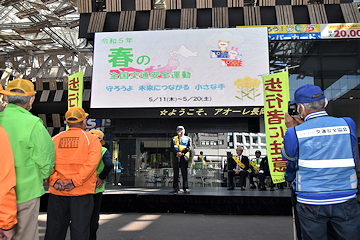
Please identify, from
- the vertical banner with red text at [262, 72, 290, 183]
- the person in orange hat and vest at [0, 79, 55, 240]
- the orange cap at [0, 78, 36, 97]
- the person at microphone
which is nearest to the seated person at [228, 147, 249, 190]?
the person at microphone

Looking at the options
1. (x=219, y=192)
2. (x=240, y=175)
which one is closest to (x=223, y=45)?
(x=240, y=175)

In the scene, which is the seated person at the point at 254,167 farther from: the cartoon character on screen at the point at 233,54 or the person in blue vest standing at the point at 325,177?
the person in blue vest standing at the point at 325,177

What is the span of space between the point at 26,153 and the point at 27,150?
0.03m

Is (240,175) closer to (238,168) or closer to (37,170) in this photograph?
(238,168)

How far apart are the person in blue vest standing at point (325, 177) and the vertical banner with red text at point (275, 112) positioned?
2.64 m

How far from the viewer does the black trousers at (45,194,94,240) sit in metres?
2.57

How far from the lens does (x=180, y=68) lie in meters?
7.77

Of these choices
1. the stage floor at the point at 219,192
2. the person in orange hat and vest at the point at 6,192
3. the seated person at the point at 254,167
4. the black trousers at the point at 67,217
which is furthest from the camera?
the seated person at the point at 254,167

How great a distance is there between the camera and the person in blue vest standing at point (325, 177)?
69.7 inches

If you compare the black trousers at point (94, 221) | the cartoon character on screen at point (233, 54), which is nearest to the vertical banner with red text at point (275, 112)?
the black trousers at point (94, 221)

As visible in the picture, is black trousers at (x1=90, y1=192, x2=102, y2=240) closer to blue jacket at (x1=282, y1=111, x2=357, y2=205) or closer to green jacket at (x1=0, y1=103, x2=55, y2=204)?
green jacket at (x1=0, y1=103, x2=55, y2=204)

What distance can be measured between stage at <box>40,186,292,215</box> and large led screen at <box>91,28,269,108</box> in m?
2.48

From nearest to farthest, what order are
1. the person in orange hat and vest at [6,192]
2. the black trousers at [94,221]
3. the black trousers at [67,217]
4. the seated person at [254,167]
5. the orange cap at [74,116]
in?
the person in orange hat and vest at [6,192] < the black trousers at [67,217] < the orange cap at [74,116] < the black trousers at [94,221] < the seated person at [254,167]

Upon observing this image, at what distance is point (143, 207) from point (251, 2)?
7.04 metres
